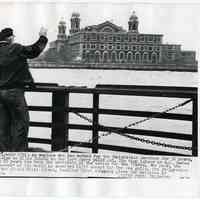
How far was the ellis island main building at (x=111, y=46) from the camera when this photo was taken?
240 cm

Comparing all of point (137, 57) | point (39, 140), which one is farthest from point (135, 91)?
point (39, 140)

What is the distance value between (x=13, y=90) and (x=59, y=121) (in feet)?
1.24

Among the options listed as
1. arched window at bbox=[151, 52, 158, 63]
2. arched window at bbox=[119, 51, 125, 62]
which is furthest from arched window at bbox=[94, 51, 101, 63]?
arched window at bbox=[151, 52, 158, 63]

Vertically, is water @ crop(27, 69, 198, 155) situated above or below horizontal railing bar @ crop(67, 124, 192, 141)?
above

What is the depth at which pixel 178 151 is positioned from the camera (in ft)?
7.80

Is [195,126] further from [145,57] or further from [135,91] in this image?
[145,57]

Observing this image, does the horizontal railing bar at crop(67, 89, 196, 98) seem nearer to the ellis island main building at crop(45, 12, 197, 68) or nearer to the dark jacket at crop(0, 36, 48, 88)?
the ellis island main building at crop(45, 12, 197, 68)

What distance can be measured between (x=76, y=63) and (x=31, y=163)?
2.33 ft

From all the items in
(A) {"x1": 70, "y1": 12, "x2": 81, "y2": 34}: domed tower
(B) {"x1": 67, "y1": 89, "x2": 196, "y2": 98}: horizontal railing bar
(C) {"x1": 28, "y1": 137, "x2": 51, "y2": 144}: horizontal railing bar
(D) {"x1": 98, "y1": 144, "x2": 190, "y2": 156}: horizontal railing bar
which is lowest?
(D) {"x1": 98, "y1": 144, "x2": 190, "y2": 156}: horizontal railing bar

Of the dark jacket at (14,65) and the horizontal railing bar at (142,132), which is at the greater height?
the dark jacket at (14,65)

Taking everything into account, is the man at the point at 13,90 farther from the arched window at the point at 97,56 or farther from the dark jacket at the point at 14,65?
the arched window at the point at 97,56

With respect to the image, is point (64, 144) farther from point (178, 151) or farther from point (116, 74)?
point (178, 151)

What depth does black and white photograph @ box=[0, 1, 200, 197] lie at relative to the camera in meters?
2.36

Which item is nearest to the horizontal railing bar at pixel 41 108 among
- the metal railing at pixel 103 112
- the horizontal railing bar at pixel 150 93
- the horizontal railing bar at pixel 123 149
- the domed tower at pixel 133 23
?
the metal railing at pixel 103 112
